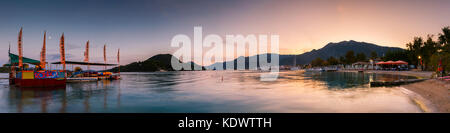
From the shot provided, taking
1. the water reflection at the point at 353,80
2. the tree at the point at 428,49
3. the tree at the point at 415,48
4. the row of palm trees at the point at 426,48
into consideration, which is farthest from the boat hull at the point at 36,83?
the tree at the point at 415,48

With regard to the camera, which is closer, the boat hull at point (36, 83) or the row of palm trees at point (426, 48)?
the boat hull at point (36, 83)

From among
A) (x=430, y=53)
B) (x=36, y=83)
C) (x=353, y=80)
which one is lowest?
(x=353, y=80)

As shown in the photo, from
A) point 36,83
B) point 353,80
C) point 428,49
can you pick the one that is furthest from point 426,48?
point 36,83

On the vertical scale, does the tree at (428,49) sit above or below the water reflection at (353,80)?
above

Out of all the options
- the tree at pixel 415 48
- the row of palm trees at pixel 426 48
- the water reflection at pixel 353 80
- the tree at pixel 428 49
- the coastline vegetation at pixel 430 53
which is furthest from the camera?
the tree at pixel 415 48

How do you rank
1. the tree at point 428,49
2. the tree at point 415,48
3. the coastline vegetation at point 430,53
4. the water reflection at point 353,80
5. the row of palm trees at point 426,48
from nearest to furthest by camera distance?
the coastline vegetation at point 430,53, the water reflection at point 353,80, the row of palm trees at point 426,48, the tree at point 428,49, the tree at point 415,48

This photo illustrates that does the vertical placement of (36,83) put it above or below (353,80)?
above

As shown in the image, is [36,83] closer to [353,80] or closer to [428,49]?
[353,80]

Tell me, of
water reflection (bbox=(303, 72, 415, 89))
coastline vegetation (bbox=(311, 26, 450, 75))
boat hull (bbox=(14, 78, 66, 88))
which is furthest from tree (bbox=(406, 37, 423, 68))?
boat hull (bbox=(14, 78, 66, 88))

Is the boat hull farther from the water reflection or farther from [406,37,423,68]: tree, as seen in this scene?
[406,37,423,68]: tree

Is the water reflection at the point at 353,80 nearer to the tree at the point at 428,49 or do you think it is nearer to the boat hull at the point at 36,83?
the tree at the point at 428,49

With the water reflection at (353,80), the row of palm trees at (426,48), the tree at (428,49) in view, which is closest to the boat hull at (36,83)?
the water reflection at (353,80)
